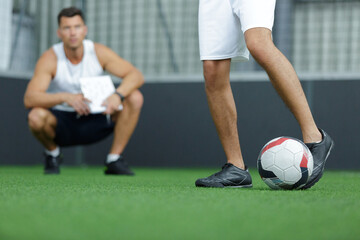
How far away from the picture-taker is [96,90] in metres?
4.09

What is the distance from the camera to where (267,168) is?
2.39 meters

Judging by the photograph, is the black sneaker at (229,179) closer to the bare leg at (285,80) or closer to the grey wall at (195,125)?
the bare leg at (285,80)

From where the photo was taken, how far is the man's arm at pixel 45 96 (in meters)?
3.90

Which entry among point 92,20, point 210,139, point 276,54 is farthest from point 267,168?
point 92,20

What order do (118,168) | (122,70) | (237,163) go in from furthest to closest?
1. (122,70)
2. (118,168)
3. (237,163)

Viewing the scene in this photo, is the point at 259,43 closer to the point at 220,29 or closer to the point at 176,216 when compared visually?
the point at 220,29

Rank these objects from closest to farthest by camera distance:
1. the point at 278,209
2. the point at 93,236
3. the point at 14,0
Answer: the point at 93,236, the point at 278,209, the point at 14,0

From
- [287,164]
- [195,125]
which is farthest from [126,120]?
[287,164]

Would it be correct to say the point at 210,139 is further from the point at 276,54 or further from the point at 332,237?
the point at 332,237

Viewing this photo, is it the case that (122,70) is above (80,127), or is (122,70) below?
above

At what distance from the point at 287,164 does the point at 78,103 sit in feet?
6.22

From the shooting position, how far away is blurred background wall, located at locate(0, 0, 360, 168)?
16.8 feet

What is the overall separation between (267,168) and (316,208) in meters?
0.68

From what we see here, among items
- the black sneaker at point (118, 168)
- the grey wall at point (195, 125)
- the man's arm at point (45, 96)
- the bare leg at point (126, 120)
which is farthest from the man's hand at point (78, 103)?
the grey wall at point (195, 125)
